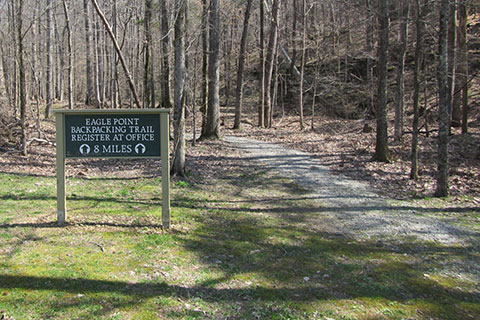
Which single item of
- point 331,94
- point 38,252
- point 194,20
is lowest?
point 38,252

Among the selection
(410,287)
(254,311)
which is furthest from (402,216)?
(254,311)

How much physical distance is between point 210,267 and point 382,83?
9.95 m

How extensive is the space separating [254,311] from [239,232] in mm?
2560

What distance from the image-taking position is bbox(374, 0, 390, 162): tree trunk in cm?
1216

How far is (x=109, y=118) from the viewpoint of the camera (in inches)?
231

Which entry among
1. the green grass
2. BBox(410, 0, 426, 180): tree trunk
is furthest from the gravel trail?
BBox(410, 0, 426, 180): tree trunk

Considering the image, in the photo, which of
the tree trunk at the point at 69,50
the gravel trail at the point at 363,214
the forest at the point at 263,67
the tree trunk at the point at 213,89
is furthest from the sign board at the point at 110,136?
the tree trunk at the point at 69,50

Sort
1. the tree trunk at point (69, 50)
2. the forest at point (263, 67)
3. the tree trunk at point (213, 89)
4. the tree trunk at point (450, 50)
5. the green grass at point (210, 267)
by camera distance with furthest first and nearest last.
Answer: the tree trunk at point (69, 50) < the tree trunk at point (213, 89) < the tree trunk at point (450, 50) < the forest at point (263, 67) < the green grass at point (210, 267)

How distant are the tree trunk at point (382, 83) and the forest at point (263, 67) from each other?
33 mm

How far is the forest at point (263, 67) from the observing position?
10.1m

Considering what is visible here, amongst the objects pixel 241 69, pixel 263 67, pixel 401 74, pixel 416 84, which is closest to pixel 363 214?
pixel 416 84

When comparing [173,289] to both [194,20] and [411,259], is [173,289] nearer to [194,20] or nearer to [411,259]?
[411,259]

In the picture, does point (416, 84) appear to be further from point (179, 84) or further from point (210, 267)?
point (210, 267)

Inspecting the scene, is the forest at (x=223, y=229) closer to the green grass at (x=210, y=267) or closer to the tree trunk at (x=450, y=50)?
the green grass at (x=210, y=267)
